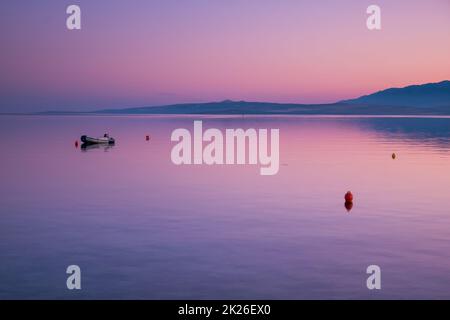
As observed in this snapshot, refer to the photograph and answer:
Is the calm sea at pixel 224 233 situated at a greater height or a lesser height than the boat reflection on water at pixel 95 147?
lesser

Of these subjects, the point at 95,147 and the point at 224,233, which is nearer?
the point at 224,233

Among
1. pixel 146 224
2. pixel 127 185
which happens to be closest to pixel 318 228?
pixel 146 224

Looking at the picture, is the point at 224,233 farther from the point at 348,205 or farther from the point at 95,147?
the point at 95,147

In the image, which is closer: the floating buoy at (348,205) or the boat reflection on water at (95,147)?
the floating buoy at (348,205)

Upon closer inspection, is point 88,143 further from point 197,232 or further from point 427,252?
point 427,252

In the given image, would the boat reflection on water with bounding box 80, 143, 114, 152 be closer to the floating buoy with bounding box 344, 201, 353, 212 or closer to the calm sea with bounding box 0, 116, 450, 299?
the calm sea with bounding box 0, 116, 450, 299

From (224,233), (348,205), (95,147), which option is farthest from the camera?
(95,147)

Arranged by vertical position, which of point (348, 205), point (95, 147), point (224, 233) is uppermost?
point (95, 147)

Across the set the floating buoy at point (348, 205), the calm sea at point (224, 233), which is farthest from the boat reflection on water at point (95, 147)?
the floating buoy at point (348, 205)

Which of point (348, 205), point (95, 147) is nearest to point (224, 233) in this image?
point (348, 205)

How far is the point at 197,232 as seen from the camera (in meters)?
30.7

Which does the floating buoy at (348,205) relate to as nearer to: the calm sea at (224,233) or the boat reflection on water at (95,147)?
the calm sea at (224,233)

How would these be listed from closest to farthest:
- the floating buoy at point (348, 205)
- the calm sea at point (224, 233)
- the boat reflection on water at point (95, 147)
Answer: the calm sea at point (224, 233) < the floating buoy at point (348, 205) < the boat reflection on water at point (95, 147)
